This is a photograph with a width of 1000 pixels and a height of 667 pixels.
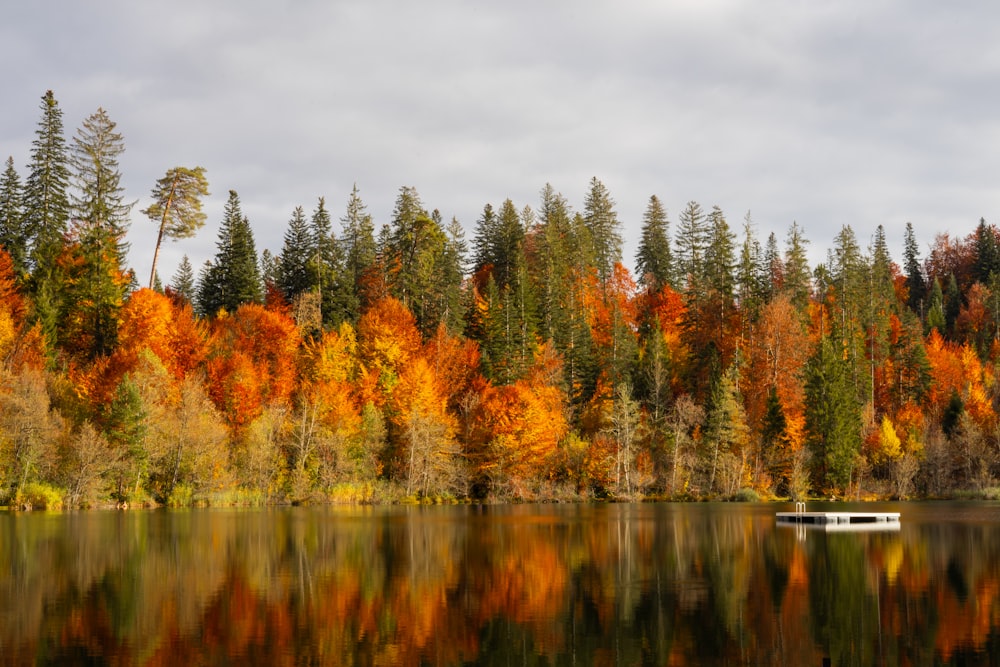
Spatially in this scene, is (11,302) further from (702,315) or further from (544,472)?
(702,315)

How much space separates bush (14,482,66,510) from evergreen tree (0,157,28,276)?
1158 inches

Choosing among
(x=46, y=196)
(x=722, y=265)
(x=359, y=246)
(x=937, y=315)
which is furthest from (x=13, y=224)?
(x=937, y=315)

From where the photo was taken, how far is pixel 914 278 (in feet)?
552

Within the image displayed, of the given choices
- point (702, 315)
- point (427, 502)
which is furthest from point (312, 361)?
point (702, 315)

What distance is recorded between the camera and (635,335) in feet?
357

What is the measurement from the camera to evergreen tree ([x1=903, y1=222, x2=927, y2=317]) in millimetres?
163625

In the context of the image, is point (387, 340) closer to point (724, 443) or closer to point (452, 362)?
point (452, 362)

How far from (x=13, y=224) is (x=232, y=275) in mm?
22521

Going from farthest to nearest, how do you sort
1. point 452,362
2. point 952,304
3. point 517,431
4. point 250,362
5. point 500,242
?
1. point 952,304
2. point 500,242
3. point 452,362
4. point 517,431
5. point 250,362

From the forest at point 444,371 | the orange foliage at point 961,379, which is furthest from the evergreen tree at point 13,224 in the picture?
the orange foliage at point 961,379

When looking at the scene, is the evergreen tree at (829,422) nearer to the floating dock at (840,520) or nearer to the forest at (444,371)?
the forest at (444,371)

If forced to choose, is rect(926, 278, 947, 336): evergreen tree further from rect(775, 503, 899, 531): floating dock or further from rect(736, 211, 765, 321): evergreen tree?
rect(775, 503, 899, 531): floating dock

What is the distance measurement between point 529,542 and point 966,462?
246 ft

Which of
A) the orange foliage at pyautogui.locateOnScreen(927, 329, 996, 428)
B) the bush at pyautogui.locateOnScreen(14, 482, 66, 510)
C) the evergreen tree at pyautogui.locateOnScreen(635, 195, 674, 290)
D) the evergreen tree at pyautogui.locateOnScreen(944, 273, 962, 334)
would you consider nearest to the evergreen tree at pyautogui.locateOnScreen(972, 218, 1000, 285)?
the evergreen tree at pyautogui.locateOnScreen(944, 273, 962, 334)
